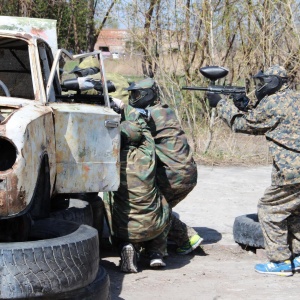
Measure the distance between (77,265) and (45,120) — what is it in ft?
3.50

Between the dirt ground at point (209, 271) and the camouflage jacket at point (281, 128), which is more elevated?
the camouflage jacket at point (281, 128)

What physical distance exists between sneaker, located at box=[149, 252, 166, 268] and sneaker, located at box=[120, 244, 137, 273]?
0.70 ft

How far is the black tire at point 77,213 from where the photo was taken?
6.01 m

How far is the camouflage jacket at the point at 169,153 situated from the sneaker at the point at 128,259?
2.64 feet

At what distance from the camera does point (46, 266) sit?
4.36 metres

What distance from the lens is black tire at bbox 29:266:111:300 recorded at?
448 cm

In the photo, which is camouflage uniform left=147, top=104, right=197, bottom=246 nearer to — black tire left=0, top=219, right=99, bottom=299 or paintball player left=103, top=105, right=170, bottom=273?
paintball player left=103, top=105, right=170, bottom=273

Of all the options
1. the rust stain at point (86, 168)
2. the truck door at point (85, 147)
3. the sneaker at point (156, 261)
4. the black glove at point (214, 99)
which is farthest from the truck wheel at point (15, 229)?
the black glove at point (214, 99)

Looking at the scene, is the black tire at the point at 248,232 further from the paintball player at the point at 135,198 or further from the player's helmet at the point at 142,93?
the player's helmet at the point at 142,93

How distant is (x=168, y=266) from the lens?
6.66m

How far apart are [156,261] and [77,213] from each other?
886 millimetres

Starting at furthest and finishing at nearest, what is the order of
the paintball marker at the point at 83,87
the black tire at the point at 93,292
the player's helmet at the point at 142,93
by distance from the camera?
the player's helmet at the point at 142,93 → the paintball marker at the point at 83,87 → the black tire at the point at 93,292

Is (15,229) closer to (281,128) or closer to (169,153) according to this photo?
(169,153)

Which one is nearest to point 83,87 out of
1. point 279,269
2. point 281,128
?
point 281,128
